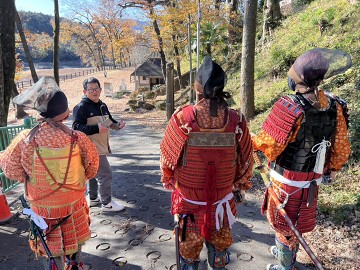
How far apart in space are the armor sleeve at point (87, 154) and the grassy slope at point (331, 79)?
9.79 feet

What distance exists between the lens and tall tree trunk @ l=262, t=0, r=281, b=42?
14.8 metres

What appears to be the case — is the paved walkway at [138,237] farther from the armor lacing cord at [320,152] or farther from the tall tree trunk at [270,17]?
the tall tree trunk at [270,17]

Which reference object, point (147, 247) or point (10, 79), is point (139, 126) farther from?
point (147, 247)

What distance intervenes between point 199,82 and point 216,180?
73cm

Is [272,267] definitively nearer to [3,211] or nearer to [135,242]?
[135,242]

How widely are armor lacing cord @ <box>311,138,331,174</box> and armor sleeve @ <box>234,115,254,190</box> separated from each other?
0.55m

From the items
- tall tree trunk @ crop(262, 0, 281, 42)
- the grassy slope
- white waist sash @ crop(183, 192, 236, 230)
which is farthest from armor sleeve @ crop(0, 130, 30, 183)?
tall tree trunk @ crop(262, 0, 281, 42)

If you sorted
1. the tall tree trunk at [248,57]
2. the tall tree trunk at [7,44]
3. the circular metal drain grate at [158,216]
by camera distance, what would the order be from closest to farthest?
the circular metal drain grate at [158,216]
the tall tree trunk at [7,44]
the tall tree trunk at [248,57]

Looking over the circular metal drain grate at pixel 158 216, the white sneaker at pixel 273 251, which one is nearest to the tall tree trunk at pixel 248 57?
the circular metal drain grate at pixel 158 216

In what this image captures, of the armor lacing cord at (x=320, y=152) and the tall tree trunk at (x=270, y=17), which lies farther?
the tall tree trunk at (x=270, y=17)

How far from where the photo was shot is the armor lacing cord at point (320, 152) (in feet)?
7.68

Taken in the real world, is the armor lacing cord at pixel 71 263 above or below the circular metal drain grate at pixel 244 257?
above

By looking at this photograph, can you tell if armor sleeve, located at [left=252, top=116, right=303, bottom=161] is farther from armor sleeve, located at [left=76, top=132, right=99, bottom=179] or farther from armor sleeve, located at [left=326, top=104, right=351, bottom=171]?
armor sleeve, located at [left=76, top=132, right=99, bottom=179]

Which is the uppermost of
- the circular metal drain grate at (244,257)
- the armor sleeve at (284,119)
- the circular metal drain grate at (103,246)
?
the armor sleeve at (284,119)
